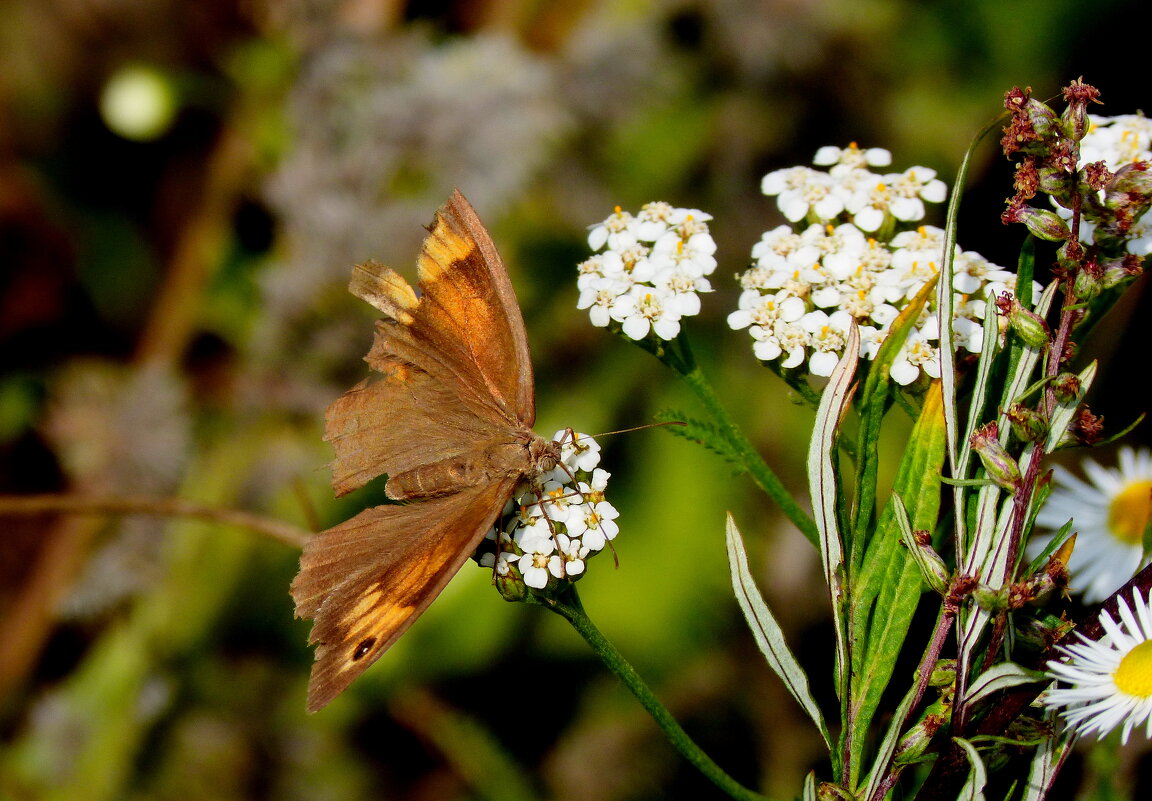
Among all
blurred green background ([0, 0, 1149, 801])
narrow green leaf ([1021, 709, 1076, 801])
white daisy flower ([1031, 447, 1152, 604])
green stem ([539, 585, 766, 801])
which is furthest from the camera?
blurred green background ([0, 0, 1149, 801])

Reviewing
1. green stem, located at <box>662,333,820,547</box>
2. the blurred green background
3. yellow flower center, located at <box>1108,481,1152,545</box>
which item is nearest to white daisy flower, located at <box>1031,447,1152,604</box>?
yellow flower center, located at <box>1108,481,1152,545</box>

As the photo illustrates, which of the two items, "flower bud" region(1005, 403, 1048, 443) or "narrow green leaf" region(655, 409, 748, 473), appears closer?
"flower bud" region(1005, 403, 1048, 443)

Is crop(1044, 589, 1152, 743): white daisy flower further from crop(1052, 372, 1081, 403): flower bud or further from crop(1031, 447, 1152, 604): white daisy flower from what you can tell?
crop(1031, 447, 1152, 604): white daisy flower

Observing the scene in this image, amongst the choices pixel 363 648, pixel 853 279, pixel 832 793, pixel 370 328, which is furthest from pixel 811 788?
pixel 370 328

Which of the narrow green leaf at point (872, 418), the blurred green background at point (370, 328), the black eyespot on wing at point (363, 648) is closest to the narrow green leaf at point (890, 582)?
the narrow green leaf at point (872, 418)

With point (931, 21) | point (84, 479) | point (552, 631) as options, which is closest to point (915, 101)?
point (931, 21)

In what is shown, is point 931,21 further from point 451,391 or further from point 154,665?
point 154,665
